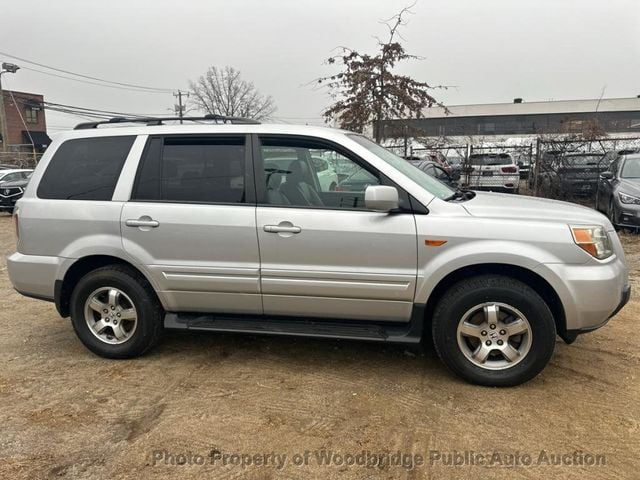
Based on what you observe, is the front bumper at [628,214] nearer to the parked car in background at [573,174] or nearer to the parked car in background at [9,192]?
the parked car in background at [573,174]

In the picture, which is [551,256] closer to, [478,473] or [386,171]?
[386,171]

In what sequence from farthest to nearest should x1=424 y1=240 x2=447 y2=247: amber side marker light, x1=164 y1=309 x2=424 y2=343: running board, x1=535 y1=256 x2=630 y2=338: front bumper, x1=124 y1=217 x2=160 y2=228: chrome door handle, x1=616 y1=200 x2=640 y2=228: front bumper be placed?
x1=616 y1=200 x2=640 y2=228: front bumper, x1=124 y1=217 x2=160 y2=228: chrome door handle, x1=164 y1=309 x2=424 y2=343: running board, x1=424 y1=240 x2=447 y2=247: amber side marker light, x1=535 y1=256 x2=630 y2=338: front bumper

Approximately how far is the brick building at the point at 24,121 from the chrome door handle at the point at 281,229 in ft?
150

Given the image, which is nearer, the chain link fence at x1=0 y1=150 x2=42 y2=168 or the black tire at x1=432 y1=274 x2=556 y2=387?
the black tire at x1=432 y1=274 x2=556 y2=387

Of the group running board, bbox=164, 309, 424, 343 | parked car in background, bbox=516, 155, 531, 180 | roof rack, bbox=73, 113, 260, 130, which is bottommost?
running board, bbox=164, 309, 424, 343

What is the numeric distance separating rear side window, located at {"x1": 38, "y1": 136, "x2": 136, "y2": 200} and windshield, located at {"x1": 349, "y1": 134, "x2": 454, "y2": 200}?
1.91m

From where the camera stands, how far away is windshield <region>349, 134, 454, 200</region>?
3.72m

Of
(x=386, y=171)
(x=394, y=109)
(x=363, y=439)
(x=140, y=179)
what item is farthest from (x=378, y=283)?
(x=394, y=109)

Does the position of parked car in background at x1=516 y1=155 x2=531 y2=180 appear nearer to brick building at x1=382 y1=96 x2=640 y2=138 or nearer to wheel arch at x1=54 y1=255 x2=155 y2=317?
wheel arch at x1=54 y1=255 x2=155 y2=317

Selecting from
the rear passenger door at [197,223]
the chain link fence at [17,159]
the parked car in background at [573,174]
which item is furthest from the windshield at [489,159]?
the chain link fence at [17,159]

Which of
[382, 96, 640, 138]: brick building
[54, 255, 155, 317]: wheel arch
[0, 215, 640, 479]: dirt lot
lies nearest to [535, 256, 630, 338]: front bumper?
[0, 215, 640, 479]: dirt lot

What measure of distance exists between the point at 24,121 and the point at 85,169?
48.7 meters

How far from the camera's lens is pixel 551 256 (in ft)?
10.8

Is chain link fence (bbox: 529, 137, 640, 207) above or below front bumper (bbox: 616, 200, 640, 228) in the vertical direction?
above
